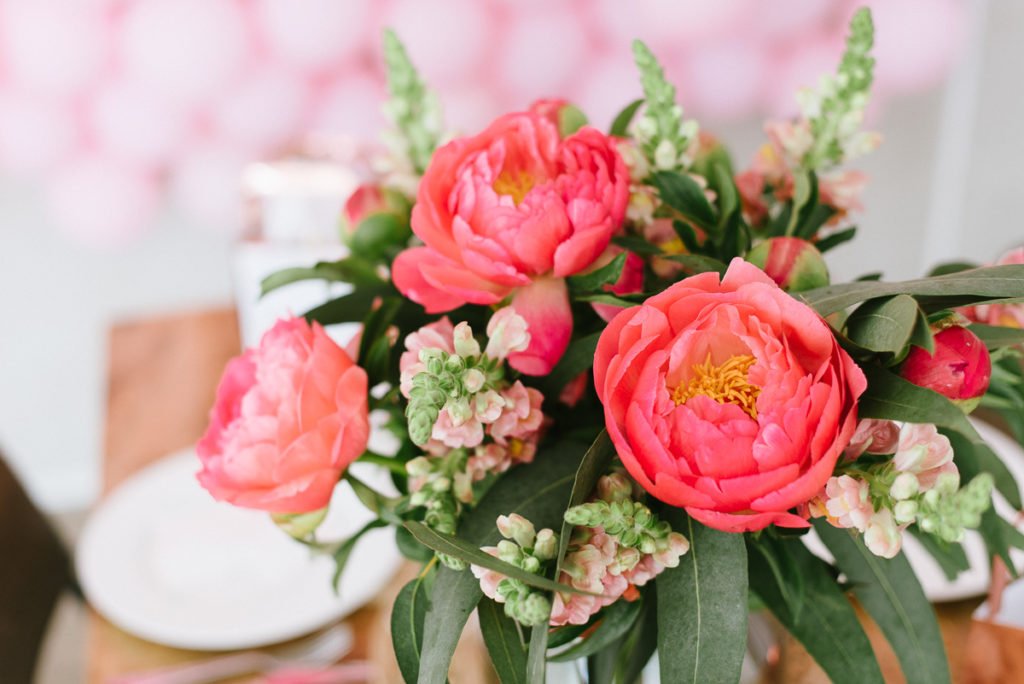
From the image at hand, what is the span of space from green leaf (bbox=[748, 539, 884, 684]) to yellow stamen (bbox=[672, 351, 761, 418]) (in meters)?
0.10

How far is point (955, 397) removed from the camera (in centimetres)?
33

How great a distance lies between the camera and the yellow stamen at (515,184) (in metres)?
0.39

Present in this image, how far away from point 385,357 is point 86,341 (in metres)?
1.58

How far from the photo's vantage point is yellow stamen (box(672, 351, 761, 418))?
32cm

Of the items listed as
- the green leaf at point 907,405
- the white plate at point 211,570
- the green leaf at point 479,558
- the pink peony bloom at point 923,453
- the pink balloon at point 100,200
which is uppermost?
the green leaf at point 907,405

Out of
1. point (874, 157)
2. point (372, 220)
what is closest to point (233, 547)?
point (372, 220)

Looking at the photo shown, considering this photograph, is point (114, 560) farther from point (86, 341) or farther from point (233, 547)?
point (86, 341)

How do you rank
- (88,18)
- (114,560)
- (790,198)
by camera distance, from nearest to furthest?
(790,198), (114,560), (88,18)

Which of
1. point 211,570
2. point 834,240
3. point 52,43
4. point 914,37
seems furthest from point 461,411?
point 914,37

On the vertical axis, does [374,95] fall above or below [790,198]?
below

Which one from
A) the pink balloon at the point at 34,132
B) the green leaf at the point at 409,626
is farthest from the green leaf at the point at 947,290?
the pink balloon at the point at 34,132

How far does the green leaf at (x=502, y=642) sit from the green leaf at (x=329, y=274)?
189 mm

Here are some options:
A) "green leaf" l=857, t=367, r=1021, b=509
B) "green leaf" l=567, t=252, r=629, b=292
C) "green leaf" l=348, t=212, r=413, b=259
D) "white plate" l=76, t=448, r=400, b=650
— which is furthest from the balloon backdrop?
"green leaf" l=857, t=367, r=1021, b=509

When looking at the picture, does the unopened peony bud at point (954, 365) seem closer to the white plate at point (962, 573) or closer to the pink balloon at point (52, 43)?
the white plate at point (962, 573)
